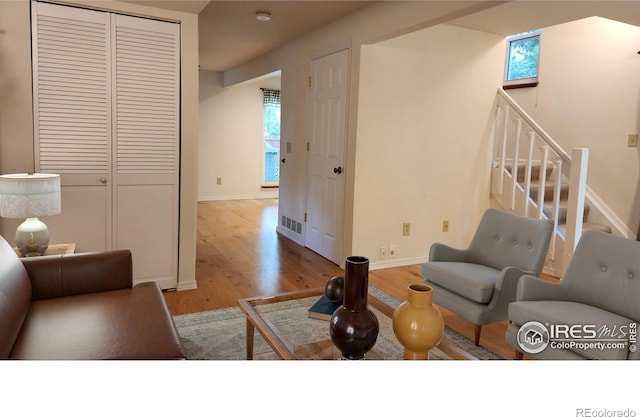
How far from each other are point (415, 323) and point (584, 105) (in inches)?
163

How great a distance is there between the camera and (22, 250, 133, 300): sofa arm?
215 cm

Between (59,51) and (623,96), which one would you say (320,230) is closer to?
(59,51)

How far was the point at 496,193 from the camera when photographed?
184 inches

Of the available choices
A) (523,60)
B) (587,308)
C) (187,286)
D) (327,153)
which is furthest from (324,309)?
(523,60)

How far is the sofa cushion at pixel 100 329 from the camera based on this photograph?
1.62 m

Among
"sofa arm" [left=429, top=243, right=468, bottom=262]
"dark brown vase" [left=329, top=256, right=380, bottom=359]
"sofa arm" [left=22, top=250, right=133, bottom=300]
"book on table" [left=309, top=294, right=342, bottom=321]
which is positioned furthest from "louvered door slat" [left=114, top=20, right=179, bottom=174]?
"dark brown vase" [left=329, top=256, right=380, bottom=359]

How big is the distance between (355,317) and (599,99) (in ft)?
13.7

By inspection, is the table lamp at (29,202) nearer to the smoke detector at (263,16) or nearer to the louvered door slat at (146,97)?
the louvered door slat at (146,97)

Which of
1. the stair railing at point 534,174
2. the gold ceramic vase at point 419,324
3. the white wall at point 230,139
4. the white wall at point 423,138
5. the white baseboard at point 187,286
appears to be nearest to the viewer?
the gold ceramic vase at point 419,324

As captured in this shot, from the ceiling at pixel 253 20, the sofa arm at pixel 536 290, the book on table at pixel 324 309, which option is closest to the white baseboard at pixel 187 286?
the book on table at pixel 324 309

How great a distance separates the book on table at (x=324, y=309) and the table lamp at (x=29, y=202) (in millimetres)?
1502

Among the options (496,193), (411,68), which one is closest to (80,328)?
(411,68)

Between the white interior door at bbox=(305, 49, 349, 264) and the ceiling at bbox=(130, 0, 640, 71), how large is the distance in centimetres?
41
